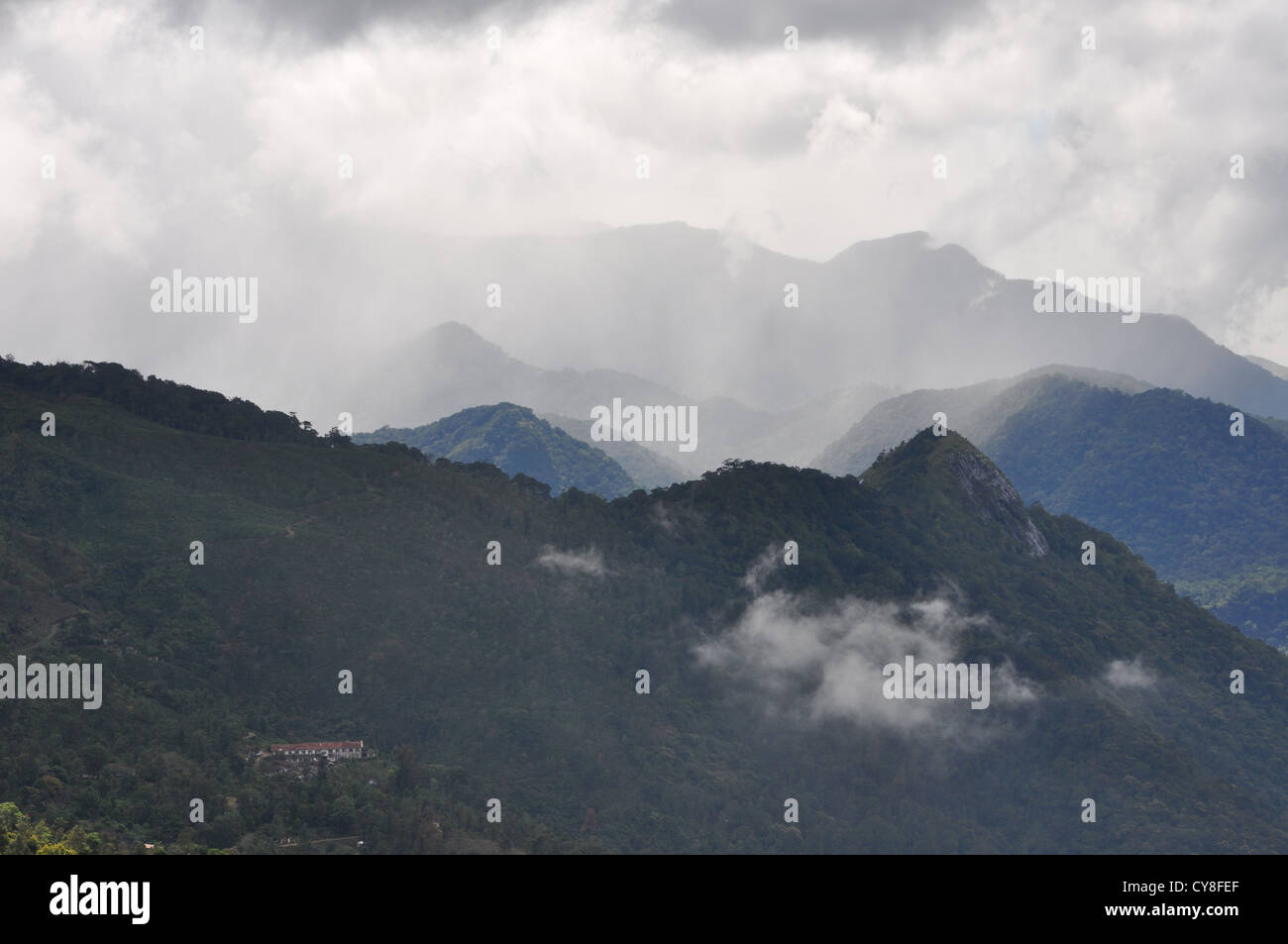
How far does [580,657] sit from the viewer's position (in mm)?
116688

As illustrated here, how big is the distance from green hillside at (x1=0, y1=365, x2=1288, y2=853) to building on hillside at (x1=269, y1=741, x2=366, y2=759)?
2.04 meters

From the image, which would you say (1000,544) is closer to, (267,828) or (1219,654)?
(1219,654)

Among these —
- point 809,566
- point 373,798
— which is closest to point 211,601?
point 373,798

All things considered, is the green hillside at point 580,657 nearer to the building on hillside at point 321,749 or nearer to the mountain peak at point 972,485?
the mountain peak at point 972,485

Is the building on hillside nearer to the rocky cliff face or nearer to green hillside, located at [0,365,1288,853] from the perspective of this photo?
green hillside, located at [0,365,1288,853]

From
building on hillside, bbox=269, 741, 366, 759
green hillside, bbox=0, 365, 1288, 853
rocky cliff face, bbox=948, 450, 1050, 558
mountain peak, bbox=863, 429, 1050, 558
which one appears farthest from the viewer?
mountain peak, bbox=863, 429, 1050, 558

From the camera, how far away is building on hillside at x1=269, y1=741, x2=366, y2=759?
89250 mm

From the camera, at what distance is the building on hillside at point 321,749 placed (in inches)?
3514

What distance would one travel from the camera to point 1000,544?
142m

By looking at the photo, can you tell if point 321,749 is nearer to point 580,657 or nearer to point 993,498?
point 580,657

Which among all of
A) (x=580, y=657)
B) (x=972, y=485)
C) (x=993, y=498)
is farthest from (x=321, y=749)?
(x=993, y=498)

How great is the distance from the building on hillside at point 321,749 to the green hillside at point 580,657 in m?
2.04

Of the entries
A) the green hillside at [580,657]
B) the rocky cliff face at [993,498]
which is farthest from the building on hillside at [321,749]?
the rocky cliff face at [993,498]

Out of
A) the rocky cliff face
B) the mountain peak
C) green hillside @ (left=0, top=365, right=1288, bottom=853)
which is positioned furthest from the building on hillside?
the rocky cliff face
